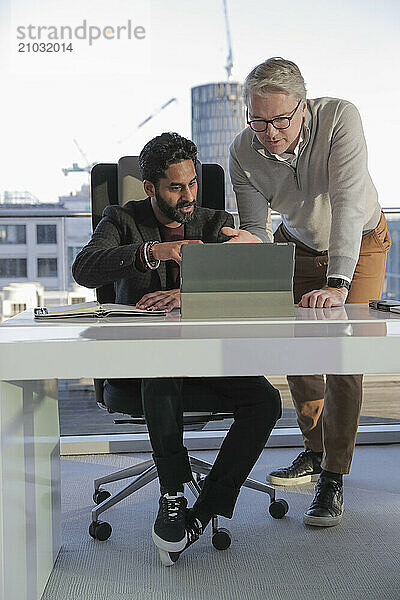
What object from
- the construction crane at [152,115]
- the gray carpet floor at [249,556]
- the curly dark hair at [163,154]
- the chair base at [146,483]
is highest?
the construction crane at [152,115]

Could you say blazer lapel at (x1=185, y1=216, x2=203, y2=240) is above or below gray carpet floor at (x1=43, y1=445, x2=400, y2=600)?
above

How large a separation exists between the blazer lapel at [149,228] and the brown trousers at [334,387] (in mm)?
495

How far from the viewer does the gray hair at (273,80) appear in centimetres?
200

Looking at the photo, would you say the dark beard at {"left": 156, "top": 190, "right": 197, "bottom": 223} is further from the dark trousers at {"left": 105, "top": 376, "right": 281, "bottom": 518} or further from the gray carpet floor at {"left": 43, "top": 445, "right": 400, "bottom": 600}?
the gray carpet floor at {"left": 43, "top": 445, "right": 400, "bottom": 600}

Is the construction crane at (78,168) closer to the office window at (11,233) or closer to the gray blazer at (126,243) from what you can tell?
the office window at (11,233)

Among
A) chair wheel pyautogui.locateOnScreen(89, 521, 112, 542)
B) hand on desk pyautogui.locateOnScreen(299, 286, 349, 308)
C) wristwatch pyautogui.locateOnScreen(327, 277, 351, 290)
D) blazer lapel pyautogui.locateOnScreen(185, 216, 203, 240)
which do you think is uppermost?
blazer lapel pyautogui.locateOnScreen(185, 216, 203, 240)

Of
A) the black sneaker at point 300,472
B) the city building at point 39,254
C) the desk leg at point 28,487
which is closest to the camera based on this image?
the desk leg at point 28,487

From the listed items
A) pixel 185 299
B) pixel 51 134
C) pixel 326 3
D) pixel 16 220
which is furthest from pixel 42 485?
pixel 326 3

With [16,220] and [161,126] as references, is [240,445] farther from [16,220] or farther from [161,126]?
[161,126]

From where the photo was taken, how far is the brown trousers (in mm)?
2252

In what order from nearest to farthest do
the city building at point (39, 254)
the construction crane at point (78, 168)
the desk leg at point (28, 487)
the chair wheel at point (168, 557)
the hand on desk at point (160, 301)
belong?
the desk leg at point (28, 487), the hand on desk at point (160, 301), the chair wheel at point (168, 557), the city building at point (39, 254), the construction crane at point (78, 168)

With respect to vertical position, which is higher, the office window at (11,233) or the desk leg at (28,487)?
the office window at (11,233)

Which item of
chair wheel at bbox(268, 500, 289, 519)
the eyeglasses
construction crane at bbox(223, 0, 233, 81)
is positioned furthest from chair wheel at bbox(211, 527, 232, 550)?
construction crane at bbox(223, 0, 233, 81)

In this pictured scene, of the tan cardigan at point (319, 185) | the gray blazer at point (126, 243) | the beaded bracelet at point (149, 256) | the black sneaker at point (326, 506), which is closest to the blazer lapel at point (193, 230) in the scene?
the gray blazer at point (126, 243)
